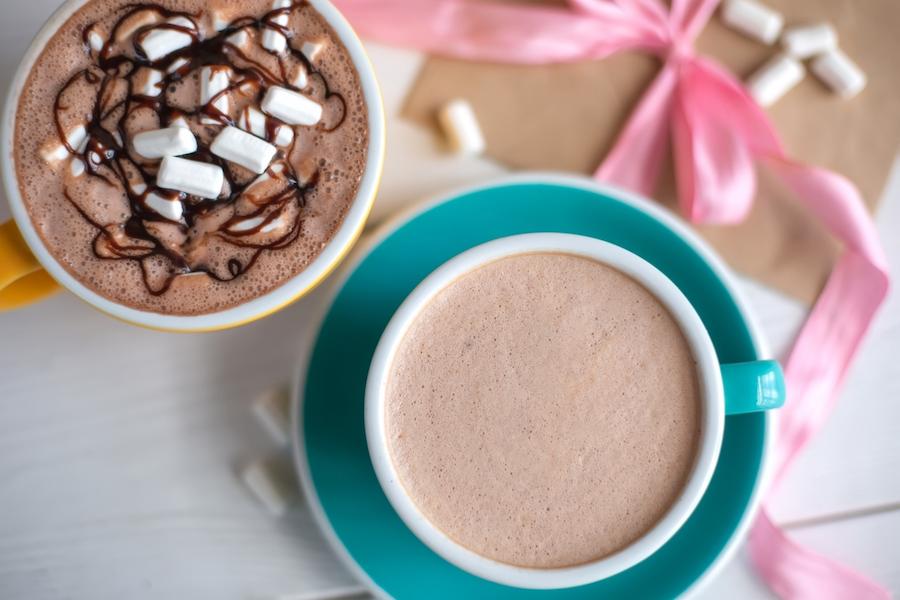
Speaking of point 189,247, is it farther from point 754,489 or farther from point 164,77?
point 754,489

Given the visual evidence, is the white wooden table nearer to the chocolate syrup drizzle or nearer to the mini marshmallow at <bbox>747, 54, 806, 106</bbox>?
the chocolate syrup drizzle

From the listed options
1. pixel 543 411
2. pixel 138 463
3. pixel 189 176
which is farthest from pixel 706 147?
pixel 138 463

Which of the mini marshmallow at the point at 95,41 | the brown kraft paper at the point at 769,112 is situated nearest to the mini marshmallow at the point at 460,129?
the brown kraft paper at the point at 769,112

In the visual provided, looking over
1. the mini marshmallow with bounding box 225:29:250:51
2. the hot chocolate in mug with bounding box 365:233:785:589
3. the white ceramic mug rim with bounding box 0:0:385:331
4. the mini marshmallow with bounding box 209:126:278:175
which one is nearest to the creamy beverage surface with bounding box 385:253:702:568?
the hot chocolate in mug with bounding box 365:233:785:589

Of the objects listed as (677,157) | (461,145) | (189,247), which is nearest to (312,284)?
(189,247)

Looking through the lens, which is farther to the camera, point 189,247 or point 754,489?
point 754,489

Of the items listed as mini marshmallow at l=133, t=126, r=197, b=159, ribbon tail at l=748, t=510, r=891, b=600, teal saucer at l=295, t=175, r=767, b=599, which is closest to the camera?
mini marshmallow at l=133, t=126, r=197, b=159
